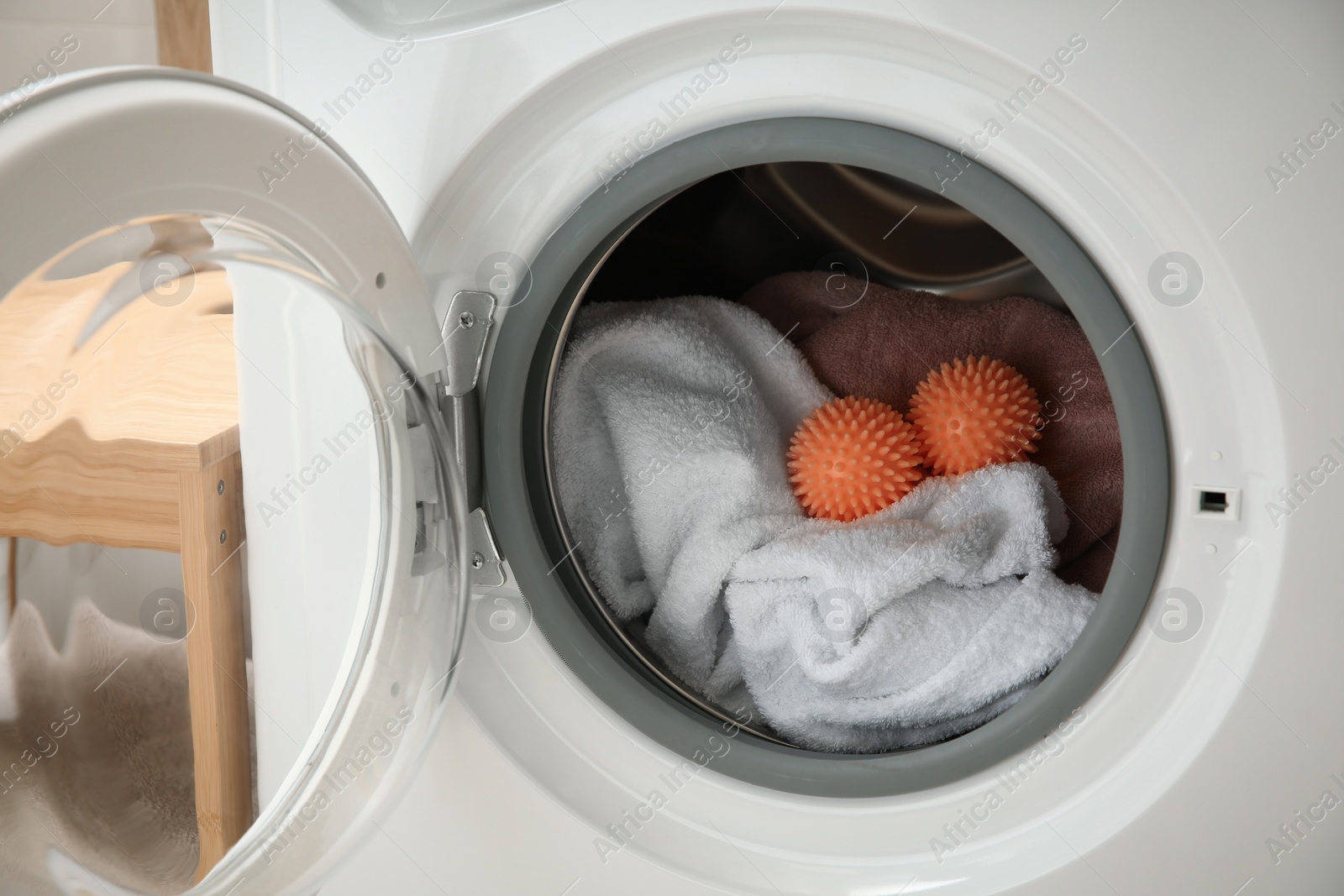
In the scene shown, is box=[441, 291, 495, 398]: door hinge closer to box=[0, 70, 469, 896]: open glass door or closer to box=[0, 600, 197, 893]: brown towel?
box=[0, 70, 469, 896]: open glass door

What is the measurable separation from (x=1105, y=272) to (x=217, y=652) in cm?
64

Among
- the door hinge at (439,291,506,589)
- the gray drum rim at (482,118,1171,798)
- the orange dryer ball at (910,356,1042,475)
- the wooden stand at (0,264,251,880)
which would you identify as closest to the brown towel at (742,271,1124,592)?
the orange dryer ball at (910,356,1042,475)

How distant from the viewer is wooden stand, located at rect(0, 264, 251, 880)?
37 cm

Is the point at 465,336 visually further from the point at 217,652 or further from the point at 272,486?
the point at 217,652

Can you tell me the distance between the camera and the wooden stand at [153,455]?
375 mm

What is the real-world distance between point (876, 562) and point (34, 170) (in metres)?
Answer: 0.53

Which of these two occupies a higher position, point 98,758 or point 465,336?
point 465,336

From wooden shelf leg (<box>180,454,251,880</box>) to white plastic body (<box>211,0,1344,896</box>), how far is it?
0.52 ft

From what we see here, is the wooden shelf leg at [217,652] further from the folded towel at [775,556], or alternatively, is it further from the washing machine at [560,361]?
the folded towel at [775,556]

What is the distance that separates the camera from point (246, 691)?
0.69 meters

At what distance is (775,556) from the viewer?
0.68 meters

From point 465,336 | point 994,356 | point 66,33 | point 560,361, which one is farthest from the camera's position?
point 66,33

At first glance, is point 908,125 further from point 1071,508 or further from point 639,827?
point 639,827

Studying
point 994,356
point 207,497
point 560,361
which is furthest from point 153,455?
point 994,356
